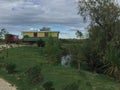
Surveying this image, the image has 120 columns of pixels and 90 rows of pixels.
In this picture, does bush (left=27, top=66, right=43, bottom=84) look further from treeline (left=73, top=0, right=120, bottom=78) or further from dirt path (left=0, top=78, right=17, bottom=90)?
treeline (left=73, top=0, right=120, bottom=78)

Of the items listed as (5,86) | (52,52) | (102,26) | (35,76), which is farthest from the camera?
(102,26)

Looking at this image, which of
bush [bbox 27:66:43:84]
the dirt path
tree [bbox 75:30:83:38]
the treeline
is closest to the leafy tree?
bush [bbox 27:66:43:84]

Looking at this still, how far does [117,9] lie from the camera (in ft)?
151

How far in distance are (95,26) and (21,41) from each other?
31838 millimetres

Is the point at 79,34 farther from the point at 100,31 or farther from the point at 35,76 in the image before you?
the point at 35,76

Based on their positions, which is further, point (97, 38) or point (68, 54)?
point (68, 54)

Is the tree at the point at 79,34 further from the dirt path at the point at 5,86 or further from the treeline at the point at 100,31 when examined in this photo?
the dirt path at the point at 5,86

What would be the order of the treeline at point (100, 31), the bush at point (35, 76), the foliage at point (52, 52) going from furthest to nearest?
1. the treeline at point (100, 31)
2. the foliage at point (52, 52)
3. the bush at point (35, 76)

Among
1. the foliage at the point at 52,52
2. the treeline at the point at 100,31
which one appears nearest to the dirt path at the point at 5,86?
the foliage at the point at 52,52

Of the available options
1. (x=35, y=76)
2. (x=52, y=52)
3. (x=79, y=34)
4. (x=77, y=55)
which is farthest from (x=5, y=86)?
(x=79, y=34)

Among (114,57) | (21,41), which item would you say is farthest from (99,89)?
(21,41)

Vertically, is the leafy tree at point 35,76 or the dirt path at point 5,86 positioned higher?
the leafy tree at point 35,76

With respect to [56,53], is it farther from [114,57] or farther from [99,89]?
[99,89]

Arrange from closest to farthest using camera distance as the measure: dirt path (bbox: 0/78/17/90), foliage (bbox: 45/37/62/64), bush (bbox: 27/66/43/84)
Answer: dirt path (bbox: 0/78/17/90) → bush (bbox: 27/66/43/84) → foliage (bbox: 45/37/62/64)
